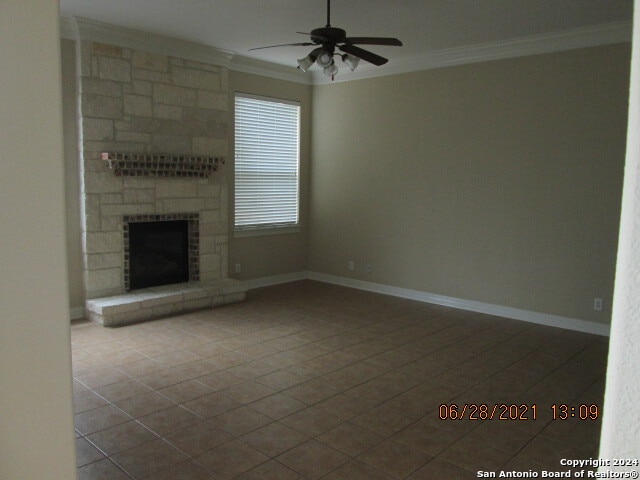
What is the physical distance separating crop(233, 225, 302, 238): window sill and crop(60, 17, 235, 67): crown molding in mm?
2079

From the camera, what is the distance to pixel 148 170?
5410mm

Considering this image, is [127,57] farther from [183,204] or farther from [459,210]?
[459,210]

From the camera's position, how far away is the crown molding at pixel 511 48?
15.3 ft

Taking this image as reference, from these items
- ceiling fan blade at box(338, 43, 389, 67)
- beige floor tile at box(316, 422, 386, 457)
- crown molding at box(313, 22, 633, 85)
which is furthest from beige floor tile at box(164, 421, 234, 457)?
crown molding at box(313, 22, 633, 85)

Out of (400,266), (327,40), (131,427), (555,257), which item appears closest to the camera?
(131,427)

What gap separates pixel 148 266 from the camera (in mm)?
5746

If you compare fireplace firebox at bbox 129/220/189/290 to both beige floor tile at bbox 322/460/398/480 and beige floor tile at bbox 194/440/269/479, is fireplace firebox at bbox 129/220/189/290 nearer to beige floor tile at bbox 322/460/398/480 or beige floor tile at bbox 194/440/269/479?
beige floor tile at bbox 194/440/269/479

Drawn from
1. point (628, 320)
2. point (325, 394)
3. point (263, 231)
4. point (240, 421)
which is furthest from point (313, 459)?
point (263, 231)

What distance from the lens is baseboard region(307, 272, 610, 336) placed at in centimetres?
505

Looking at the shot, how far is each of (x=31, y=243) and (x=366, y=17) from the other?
4.22 m

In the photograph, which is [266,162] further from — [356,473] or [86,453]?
[356,473]

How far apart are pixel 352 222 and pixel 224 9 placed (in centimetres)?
335

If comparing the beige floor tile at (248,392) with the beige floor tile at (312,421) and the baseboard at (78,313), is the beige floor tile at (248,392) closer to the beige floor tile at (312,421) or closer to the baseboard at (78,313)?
the beige floor tile at (312,421)

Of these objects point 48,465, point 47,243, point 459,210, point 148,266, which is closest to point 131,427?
point 48,465
